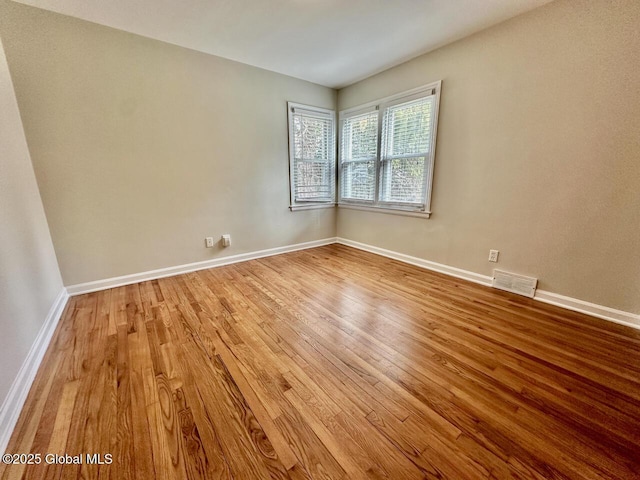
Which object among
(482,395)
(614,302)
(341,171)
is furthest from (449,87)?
(482,395)

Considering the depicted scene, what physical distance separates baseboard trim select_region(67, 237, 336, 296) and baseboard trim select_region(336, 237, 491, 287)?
100 cm

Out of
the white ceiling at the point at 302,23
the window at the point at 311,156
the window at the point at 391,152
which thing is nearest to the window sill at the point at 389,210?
the window at the point at 391,152

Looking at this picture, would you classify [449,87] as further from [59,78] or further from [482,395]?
[59,78]

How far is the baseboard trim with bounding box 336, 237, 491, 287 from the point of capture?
2.74 meters

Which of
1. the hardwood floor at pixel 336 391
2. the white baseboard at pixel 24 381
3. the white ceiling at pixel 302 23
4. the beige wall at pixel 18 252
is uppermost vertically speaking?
the white ceiling at pixel 302 23

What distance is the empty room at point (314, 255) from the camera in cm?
113

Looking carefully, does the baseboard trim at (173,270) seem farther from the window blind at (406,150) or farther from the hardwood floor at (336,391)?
the window blind at (406,150)

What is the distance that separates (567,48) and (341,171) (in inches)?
109

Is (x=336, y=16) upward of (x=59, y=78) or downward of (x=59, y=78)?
upward

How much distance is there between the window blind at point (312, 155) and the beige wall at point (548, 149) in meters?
1.47

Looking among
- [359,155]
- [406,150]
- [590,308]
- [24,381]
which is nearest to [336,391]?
[24,381]

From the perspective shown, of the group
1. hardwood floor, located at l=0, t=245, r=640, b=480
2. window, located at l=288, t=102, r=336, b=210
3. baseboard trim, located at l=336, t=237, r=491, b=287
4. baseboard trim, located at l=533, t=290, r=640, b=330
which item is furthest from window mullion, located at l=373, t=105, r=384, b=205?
baseboard trim, located at l=533, t=290, r=640, b=330

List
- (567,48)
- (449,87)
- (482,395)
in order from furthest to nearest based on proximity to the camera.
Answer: (449,87) < (567,48) < (482,395)

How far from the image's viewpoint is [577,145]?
2.02 meters
